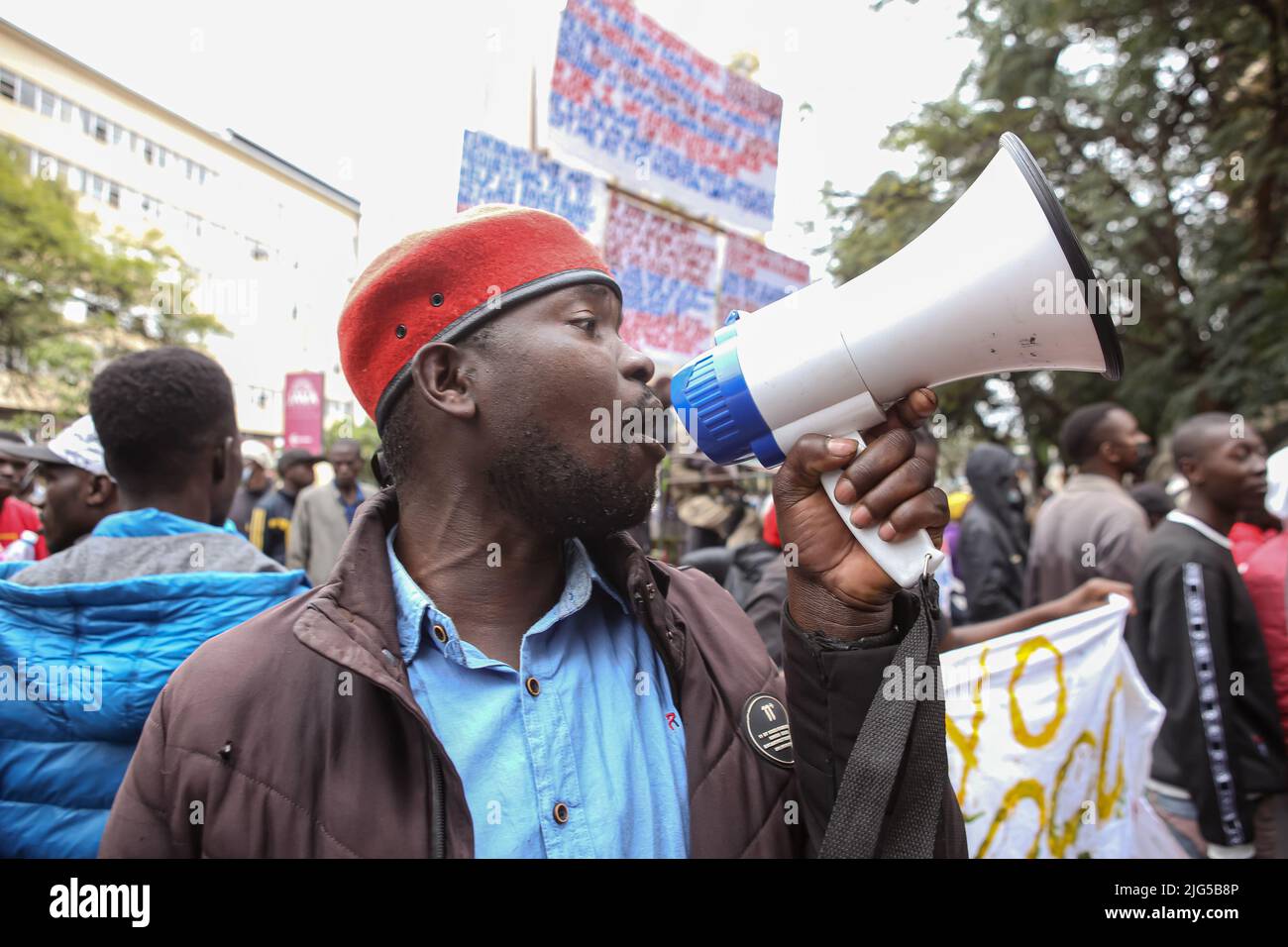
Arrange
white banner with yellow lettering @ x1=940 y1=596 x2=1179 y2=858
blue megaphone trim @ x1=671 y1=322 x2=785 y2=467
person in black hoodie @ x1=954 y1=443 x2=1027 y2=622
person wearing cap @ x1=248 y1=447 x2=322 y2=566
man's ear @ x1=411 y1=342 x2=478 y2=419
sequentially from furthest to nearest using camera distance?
1. person wearing cap @ x1=248 y1=447 x2=322 y2=566
2. person in black hoodie @ x1=954 y1=443 x2=1027 y2=622
3. white banner with yellow lettering @ x1=940 y1=596 x2=1179 y2=858
4. man's ear @ x1=411 y1=342 x2=478 y2=419
5. blue megaphone trim @ x1=671 y1=322 x2=785 y2=467

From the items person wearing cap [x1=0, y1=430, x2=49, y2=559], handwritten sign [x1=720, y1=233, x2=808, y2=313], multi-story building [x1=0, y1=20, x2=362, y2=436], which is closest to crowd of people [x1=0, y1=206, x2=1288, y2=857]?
person wearing cap [x1=0, y1=430, x2=49, y2=559]

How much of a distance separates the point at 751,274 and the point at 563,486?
4195mm

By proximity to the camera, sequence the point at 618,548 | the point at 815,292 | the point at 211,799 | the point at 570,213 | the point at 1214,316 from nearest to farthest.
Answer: the point at 211,799 → the point at 815,292 → the point at 618,548 → the point at 570,213 → the point at 1214,316

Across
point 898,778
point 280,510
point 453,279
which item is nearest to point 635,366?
point 453,279

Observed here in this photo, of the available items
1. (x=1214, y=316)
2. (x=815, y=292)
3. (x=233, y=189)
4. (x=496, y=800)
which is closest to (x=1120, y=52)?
(x=1214, y=316)

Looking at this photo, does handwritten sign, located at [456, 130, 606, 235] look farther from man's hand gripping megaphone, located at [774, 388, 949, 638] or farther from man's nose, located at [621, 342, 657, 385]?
man's hand gripping megaphone, located at [774, 388, 949, 638]

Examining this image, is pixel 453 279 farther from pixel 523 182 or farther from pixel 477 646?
pixel 523 182

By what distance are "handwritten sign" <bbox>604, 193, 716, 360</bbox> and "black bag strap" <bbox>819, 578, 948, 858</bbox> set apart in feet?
11.0

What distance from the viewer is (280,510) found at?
23.6 feet

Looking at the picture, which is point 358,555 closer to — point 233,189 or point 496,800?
point 496,800

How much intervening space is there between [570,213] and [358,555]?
3.11 metres

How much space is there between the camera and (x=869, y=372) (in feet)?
3.98

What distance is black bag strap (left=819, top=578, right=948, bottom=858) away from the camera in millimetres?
1152

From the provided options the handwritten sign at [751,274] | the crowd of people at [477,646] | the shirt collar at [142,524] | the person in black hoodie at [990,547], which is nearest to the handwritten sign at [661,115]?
the handwritten sign at [751,274]
